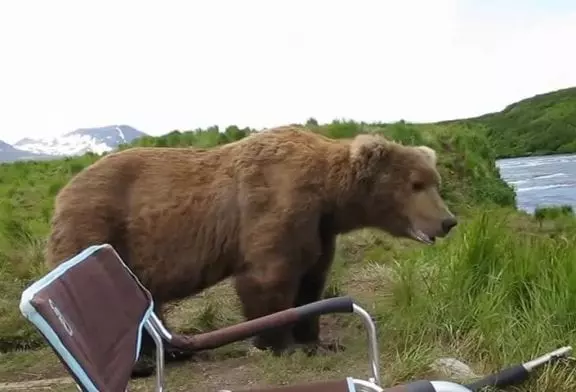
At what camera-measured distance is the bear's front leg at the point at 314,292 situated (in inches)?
197

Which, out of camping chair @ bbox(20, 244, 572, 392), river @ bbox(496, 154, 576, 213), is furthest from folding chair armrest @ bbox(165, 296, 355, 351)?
river @ bbox(496, 154, 576, 213)

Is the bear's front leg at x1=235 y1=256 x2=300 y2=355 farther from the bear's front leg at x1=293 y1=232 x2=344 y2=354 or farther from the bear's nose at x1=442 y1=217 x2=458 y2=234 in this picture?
the bear's nose at x1=442 y1=217 x2=458 y2=234

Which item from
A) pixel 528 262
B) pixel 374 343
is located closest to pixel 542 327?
pixel 528 262

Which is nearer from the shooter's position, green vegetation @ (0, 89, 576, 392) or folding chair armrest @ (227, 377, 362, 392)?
folding chair armrest @ (227, 377, 362, 392)

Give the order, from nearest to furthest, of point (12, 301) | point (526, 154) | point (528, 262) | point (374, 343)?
point (374, 343) → point (528, 262) → point (12, 301) → point (526, 154)

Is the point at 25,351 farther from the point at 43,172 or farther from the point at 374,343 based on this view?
the point at 43,172

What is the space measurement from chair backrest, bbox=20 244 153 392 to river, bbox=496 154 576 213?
7.90m

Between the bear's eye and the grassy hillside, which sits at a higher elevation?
the bear's eye

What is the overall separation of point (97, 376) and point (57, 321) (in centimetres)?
19

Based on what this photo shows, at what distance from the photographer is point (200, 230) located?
4984 mm

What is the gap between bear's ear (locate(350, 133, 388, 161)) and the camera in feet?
16.0

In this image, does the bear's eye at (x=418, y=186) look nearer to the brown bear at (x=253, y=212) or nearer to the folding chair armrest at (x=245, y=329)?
the brown bear at (x=253, y=212)

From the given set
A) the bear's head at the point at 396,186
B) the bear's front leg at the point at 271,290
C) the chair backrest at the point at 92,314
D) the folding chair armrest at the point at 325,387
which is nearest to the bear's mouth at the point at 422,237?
the bear's head at the point at 396,186

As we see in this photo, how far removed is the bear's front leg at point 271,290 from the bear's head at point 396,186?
0.56 metres
